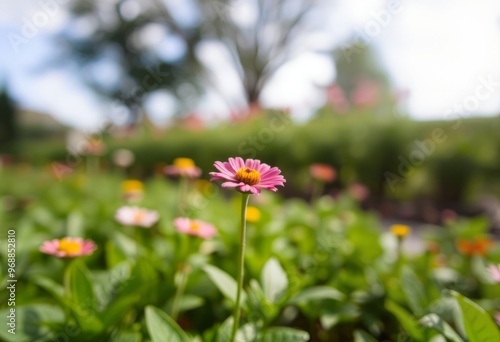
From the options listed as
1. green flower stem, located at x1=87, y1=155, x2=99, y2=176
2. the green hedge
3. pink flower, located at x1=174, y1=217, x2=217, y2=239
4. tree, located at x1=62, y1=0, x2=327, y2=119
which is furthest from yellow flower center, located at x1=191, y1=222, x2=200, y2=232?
tree, located at x1=62, y1=0, x2=327, y2=119

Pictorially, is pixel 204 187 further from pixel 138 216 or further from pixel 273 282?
pixel 273 282

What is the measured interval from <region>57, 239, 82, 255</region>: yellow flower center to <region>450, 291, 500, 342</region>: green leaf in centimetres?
65

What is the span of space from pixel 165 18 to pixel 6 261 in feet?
44.6

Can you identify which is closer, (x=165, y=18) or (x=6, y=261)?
(x=6, y=261)

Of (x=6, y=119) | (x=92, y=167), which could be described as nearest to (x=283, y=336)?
(x=92, y=167)

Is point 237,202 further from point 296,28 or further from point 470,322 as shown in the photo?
point 296,28

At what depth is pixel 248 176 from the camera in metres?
0.57

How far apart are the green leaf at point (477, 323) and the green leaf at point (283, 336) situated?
0.79ft

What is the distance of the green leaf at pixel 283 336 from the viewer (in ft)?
2.20

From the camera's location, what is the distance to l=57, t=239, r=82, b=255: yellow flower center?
759mm

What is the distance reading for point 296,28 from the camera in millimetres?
12547

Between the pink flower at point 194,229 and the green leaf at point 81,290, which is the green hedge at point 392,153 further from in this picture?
the green leaf at point 81,290

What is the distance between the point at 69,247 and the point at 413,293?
0.69 meters

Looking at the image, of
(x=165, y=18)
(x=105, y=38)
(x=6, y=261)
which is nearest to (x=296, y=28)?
(x=165, y=18)
